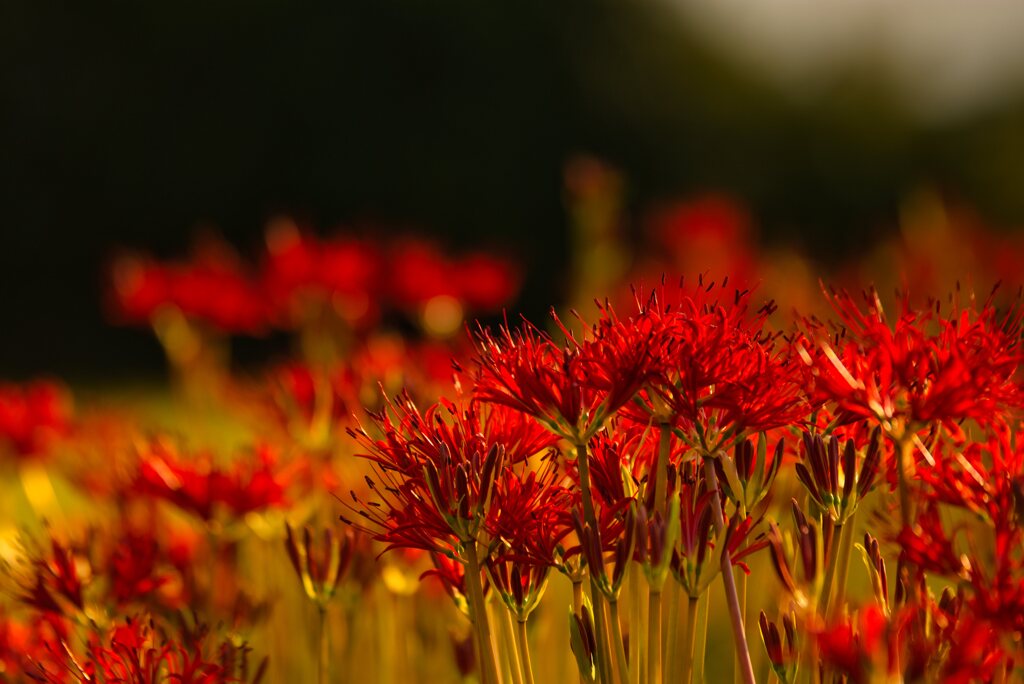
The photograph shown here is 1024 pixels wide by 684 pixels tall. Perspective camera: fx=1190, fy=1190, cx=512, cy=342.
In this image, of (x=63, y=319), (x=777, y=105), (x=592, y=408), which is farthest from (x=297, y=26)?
(x=592, y=408)

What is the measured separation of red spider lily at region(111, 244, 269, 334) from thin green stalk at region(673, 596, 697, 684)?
1491 mm

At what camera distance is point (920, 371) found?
0.85 meters

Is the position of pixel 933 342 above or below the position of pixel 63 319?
below

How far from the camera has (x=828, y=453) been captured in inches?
33.0

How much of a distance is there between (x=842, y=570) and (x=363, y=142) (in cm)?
630

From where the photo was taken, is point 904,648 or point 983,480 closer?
point 904,648

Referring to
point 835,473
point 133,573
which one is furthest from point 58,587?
point 835,473

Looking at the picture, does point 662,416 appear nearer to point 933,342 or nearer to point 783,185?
point 933,342

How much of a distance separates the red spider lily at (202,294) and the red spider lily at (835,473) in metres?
1.54

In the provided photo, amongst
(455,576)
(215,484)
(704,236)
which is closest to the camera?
(455,576)

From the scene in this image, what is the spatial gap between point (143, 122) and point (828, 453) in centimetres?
669

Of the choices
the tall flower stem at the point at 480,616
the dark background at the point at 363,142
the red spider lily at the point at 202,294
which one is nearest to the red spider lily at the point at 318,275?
the red spider lily at the point at 202,294

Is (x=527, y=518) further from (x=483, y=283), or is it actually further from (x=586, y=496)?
(x=483, y=283)

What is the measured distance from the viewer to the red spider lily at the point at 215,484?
1.26 m
